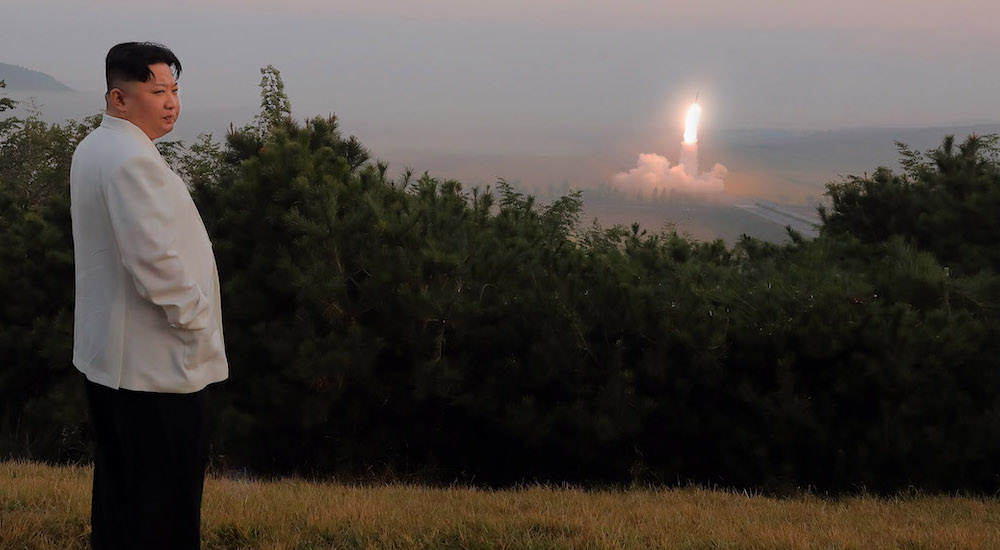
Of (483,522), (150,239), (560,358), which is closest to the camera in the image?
(150,239)

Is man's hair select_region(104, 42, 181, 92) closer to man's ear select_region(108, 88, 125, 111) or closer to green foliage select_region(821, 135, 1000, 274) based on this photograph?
man's ear select_region(108, 88, 125, 111)

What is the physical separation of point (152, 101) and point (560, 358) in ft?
16.5

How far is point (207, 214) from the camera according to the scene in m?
9.59

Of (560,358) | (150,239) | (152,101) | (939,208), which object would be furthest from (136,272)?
(939,208)

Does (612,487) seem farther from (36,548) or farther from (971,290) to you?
(36,548)

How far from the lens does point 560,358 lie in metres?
7.88

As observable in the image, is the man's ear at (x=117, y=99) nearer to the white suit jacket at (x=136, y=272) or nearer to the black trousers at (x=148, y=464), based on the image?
the white suit jacket at (x=136, y=272)

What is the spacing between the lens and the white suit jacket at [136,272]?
Result: 313cm

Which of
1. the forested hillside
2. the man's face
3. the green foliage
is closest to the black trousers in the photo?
the man's face

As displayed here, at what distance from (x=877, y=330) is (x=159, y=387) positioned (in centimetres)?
613

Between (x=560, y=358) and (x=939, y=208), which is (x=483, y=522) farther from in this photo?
(x=939, y=208)

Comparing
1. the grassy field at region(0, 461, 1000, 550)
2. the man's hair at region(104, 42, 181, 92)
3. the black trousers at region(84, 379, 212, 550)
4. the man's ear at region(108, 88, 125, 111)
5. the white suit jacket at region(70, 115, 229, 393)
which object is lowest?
the grassy field at region(0, 461, 1000, 550)

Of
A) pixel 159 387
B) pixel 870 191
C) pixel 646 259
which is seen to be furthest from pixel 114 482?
pixel 870 191

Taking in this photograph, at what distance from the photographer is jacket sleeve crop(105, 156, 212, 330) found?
3113 mm
